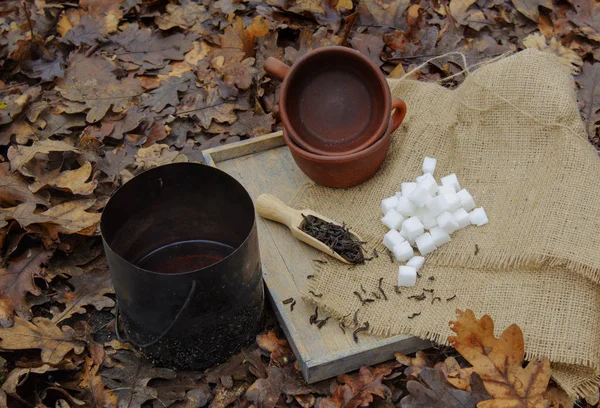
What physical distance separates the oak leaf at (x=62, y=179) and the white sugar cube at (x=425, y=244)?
1.73 meters

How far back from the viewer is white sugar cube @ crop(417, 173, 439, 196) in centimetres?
321

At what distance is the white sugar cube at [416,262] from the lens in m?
3.04

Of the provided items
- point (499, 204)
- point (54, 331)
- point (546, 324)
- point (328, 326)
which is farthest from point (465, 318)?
point (54, 331)

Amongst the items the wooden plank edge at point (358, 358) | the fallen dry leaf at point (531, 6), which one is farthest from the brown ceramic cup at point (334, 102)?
the fallen dry leaf at point (531, 6)

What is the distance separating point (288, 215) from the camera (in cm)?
323

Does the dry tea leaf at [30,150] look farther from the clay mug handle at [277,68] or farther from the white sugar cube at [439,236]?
the white sugar cube at [439,236]

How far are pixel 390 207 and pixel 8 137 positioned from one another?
88.2 inches

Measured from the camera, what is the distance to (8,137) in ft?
12.0

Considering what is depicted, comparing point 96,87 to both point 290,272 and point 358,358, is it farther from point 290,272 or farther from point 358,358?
point 358,358

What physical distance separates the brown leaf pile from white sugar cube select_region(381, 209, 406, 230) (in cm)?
72

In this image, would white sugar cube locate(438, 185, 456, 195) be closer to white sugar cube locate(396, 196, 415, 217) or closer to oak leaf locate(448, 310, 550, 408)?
white sugar cube locate(396, 196, 415, 217)

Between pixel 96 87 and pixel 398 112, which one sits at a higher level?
pixel 398 112

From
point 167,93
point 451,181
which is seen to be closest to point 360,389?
point 451,181

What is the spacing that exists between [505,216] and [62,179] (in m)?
2.32
